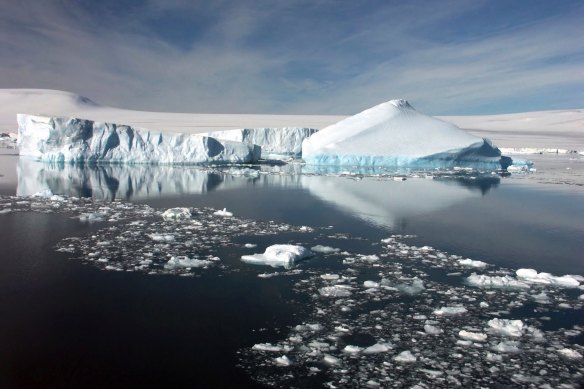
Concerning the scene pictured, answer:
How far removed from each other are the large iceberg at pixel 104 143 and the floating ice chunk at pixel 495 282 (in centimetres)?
1715

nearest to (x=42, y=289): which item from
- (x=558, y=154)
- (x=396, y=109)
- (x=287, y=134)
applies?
(x=396, y=109)

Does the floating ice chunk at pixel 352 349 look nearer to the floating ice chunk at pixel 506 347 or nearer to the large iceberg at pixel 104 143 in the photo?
the floating ice chunk at pixel 506 347

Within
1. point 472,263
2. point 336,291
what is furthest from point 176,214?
point 472,263

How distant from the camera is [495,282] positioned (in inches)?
220

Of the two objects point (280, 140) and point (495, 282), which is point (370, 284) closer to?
point (495, 282)

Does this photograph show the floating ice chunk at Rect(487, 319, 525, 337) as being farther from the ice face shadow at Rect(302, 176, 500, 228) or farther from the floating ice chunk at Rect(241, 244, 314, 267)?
the ice face shadow at Rect(302, 176, 500, 228)

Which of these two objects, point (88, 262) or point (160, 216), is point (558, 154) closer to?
point (160, 216)

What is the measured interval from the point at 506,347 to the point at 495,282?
182 centimetres

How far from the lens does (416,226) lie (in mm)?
8992

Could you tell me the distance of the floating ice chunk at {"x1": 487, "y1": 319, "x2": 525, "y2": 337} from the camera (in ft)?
13.8

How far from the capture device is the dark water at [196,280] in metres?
3.64

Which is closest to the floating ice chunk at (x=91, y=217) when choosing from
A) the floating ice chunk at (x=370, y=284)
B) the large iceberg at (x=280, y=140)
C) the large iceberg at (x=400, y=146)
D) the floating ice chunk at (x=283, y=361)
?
the floating ice chunk at (x=370, y=284)

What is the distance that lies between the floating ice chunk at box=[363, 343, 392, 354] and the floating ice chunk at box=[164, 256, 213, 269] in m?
2.82

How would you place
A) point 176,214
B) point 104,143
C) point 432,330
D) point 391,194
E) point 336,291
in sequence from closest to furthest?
point 432,330 → point 336,291 → point 176,214 → point 391,194 → point 104,143
